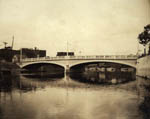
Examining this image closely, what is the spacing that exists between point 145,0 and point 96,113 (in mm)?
2823

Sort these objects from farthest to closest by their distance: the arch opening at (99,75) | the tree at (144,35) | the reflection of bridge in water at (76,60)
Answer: the reflection of bridge in water at (76,60) < the arch opening at (99,75) < the tree at (144,35)

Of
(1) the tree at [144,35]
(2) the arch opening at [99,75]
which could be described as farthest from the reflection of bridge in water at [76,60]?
(1) the tree at [144,35]

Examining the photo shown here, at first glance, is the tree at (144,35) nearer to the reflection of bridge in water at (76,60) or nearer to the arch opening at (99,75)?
the arch opening at (99,75)

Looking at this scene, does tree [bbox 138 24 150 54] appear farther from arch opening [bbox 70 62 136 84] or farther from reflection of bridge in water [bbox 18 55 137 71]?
reflection of bridge in water [bbox 18 55 137 71]

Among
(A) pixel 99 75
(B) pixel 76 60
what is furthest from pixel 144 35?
(A) pixel 99 75

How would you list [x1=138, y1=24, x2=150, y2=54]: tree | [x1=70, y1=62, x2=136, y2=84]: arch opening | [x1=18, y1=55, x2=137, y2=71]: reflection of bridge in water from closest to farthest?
[x1=138, y1=24, x2=150, y2=54]: tree
[x1=70, y1=62, x2=136, y2=84]: arch opening
[x1=18, y1=55, x2=137, y2=71]: reflection of bridge in water

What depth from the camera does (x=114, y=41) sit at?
4.39m

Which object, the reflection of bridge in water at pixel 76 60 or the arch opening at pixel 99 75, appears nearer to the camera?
the arch opening at pixel 99 75

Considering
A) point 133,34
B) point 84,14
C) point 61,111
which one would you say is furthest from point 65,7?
point 61,111

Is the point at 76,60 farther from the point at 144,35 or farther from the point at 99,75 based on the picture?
the point at 144,35

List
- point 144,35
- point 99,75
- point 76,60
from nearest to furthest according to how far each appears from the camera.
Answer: point 144,35, point 76,60, point 99,75

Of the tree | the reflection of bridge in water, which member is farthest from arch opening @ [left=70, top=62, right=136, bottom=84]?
the tree

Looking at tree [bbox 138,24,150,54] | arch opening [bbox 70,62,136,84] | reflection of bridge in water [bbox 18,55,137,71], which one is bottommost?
arch opening [bbox 70,62,136,84]

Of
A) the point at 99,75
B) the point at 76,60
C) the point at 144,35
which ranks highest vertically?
the point at 144,35
